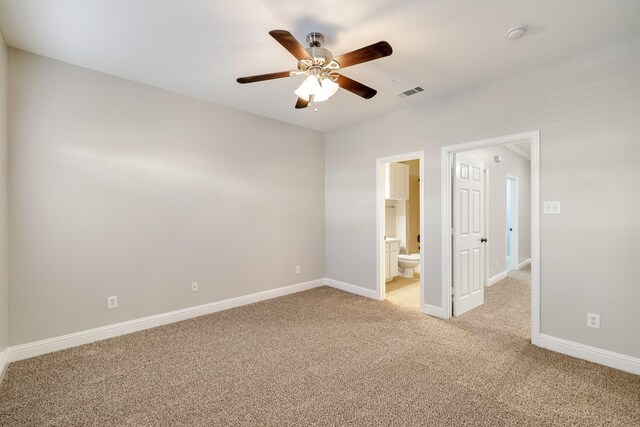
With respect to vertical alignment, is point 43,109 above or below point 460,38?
below

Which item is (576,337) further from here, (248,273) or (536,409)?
(248,273)

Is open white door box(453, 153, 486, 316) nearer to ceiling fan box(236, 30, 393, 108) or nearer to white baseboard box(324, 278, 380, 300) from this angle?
white baseboard box(324, 278, 380, 300)

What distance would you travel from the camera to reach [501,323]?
3330 millimetres

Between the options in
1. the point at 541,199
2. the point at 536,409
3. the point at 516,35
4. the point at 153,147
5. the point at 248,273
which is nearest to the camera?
the point at 536,409

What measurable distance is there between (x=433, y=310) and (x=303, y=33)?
3.28 m

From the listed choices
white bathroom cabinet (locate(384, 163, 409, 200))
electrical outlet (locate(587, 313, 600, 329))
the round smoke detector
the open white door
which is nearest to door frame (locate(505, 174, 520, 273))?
white bathroom cabinet (locate(384, 163, 409, 200))

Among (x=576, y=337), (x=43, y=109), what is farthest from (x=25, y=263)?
(x=576, y=337)

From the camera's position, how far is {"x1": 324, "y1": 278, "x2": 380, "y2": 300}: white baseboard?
429cm

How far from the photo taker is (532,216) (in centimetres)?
280

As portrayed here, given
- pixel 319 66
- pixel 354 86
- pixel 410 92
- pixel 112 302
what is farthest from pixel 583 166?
pixel 112 302

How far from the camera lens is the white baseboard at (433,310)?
138 inches

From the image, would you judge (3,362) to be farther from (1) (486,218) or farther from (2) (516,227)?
(2) (516,227)

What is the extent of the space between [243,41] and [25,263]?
2662mm

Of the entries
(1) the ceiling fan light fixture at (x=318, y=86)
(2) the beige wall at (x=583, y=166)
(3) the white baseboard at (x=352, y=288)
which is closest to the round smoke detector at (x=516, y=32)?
(2) the beige wall at (x=583, y=166)
